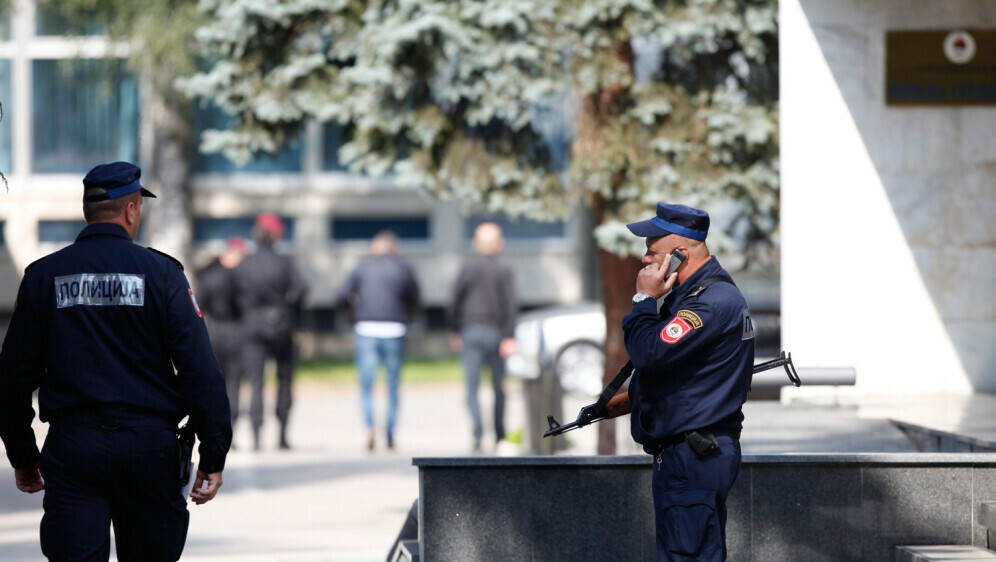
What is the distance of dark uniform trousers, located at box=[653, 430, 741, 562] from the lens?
4273mm

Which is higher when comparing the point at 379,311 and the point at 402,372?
the point at 379,311

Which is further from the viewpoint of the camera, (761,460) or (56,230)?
(56,230)

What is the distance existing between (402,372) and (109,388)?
1800cm

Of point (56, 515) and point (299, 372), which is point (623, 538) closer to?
point (56, 515)

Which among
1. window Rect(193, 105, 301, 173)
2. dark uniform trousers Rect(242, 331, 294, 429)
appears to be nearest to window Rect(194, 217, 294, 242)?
window Rect(193, 105, 301, 173)

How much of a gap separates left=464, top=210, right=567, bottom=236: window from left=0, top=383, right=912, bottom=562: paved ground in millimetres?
11454

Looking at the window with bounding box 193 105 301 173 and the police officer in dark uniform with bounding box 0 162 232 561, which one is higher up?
the window with bounding box 193 105 301 173

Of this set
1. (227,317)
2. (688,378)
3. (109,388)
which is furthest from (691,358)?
(227,317)

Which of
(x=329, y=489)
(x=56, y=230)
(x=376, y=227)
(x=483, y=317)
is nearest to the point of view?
(x=329, y=489)

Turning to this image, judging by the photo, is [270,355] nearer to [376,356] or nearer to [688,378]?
[376,356]

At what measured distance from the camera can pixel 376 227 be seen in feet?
82.2

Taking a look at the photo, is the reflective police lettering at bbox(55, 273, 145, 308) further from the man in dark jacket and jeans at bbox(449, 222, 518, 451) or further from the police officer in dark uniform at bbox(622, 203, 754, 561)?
the man in dark jacket and jeans at bbox(449, 222, 518, 451)

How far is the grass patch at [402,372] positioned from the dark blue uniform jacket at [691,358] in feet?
51.9

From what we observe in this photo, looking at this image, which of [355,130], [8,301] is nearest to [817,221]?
[355,130]
